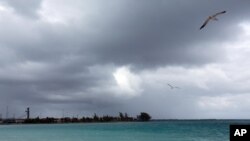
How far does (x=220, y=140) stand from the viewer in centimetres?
6084

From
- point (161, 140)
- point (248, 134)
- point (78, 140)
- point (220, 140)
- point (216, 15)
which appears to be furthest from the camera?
point (78, 140)

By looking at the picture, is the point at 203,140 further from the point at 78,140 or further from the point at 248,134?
the point at 248,134

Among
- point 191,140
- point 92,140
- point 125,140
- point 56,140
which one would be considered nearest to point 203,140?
point 191,140

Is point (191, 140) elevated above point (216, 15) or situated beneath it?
situated beneath

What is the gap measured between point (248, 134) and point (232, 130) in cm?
66

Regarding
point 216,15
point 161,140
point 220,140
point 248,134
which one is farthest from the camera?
point 161,140

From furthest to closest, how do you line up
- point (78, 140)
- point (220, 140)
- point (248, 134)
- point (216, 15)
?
1. point (78, 140)
2. point (220, 140)
3. point (216, 15)
4. point (248, 134)

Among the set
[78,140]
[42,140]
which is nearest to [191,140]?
[78,140]

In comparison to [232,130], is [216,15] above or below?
above

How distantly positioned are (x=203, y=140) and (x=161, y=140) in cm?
703

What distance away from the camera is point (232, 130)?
14242 mm

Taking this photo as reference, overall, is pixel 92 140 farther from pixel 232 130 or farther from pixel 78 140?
pixel 232 130

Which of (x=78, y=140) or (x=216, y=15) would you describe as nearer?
(x=216, y=15)

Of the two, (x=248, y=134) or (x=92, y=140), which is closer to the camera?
(x=248, y=134)
